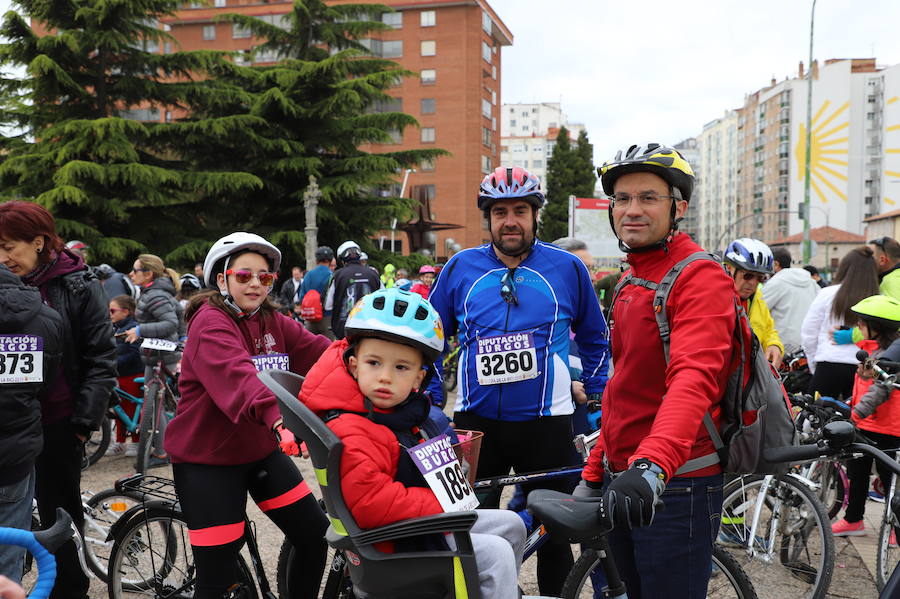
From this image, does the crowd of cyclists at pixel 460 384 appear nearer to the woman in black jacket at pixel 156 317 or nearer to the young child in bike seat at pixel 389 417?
the young child in bike seat at pixel 389 417

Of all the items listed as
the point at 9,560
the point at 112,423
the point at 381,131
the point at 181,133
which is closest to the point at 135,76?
the point at 181,133

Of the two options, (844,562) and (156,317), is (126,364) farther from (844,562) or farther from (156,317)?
(844,562)

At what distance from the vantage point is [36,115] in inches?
1009

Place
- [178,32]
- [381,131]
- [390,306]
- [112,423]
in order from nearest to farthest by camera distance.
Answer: [390,306]
[112,423]
[381,131]
[178,32]

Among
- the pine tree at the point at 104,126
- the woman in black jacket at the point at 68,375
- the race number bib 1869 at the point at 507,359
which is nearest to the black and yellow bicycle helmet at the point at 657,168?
the race number bib 1869 at the point at 507,359

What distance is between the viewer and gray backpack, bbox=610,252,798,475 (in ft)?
7.59

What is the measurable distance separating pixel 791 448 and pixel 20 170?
28.0 metres

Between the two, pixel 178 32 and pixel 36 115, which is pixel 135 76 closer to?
pixel 36 115

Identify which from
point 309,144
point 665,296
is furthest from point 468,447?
point 309,144

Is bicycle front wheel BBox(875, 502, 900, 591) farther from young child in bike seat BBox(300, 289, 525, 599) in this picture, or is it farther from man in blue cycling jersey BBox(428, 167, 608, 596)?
young child in bike seat BBox(300, 289, 525, 599)

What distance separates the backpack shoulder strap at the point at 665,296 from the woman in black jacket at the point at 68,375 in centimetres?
285

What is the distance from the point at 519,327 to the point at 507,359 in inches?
7.2

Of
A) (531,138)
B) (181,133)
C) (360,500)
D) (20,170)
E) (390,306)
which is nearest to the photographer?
(360,500)

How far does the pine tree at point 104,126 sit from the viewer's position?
24.3 meters
